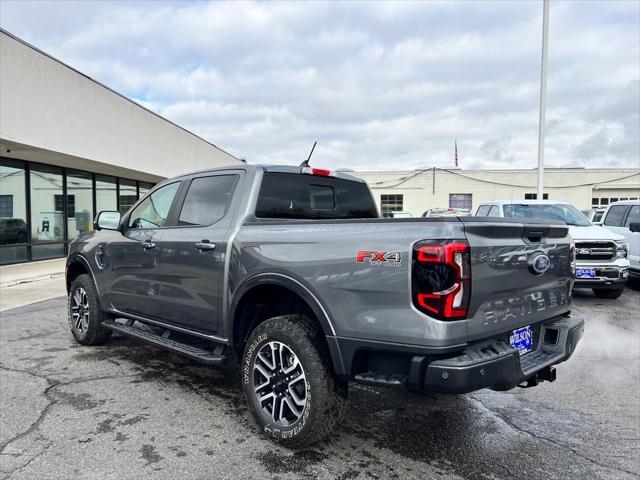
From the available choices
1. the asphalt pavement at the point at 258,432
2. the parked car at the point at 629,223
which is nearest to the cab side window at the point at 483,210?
the parked car at the point at 629,223

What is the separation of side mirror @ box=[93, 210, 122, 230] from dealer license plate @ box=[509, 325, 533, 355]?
12.7 ft

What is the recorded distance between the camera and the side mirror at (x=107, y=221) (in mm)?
4961

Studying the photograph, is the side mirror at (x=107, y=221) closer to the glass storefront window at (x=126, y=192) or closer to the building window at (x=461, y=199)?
the glass storefront window at (x=126, y=192)

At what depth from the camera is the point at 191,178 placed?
14.4 ft

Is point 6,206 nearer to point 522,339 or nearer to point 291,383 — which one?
point 291,383

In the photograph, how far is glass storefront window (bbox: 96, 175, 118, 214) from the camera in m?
17.1

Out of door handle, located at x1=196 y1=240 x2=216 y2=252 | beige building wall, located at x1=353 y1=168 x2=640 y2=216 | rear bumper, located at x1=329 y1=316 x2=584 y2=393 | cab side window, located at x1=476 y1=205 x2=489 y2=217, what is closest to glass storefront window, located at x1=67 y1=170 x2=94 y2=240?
cab side window, located at x1=476 y1=205 x2=489 y2=217

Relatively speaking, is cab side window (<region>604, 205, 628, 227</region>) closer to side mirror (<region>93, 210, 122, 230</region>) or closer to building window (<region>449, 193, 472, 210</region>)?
side mirror (<region>93, 210, 122, 230</region>)

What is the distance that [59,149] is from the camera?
12.0 meters

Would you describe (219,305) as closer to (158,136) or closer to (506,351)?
(506,351)

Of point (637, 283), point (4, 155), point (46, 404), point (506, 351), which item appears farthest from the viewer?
point (4, 155)

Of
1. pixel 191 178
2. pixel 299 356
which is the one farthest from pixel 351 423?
pixel 191 178

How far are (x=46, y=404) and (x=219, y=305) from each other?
1.66 meters

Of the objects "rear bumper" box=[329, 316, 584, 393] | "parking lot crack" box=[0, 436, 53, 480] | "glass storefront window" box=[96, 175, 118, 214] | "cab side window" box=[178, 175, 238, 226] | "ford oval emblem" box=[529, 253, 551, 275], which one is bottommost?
"parking lot crack" box=[0, 436, 53, 480]
